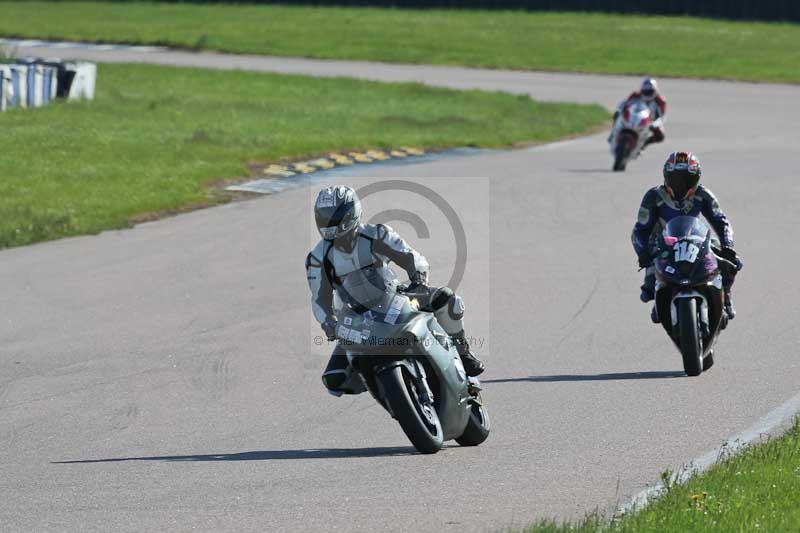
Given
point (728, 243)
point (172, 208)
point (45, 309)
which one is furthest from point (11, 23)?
point (728, 243)

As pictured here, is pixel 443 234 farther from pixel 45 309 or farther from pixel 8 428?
pixel 8 428

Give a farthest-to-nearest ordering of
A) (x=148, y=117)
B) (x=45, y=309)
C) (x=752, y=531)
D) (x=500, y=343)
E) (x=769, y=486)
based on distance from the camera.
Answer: (x=148, y=117), (x=45, y=309), (x=500, y=343), (x=769, y=486), (x=752, y=531)

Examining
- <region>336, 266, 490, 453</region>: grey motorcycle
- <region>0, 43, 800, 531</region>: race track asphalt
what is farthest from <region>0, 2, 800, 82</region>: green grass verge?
<region>336, 266, 490, 453</region>: grey motorcycle

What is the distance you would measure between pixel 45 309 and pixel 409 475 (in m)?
6.47

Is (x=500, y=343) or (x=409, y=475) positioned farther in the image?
(x=500, y=343)

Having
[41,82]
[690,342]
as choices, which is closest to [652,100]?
[41,82]

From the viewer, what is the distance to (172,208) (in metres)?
20.2

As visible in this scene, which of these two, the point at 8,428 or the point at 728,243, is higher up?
the point at 728,243

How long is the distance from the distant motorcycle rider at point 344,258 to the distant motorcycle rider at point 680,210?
330 cm

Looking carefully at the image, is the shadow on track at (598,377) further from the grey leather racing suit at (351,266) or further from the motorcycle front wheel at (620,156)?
the motorcycle front wheel at (620,156)

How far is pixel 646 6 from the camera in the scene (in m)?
56.2

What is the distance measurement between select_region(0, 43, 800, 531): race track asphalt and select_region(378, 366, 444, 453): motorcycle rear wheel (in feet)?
0.59

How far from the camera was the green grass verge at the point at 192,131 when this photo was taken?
2020 centimetres

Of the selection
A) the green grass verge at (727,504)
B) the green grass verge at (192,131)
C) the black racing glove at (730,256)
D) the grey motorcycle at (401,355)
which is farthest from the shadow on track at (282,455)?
the green grass verge at (192,131)
